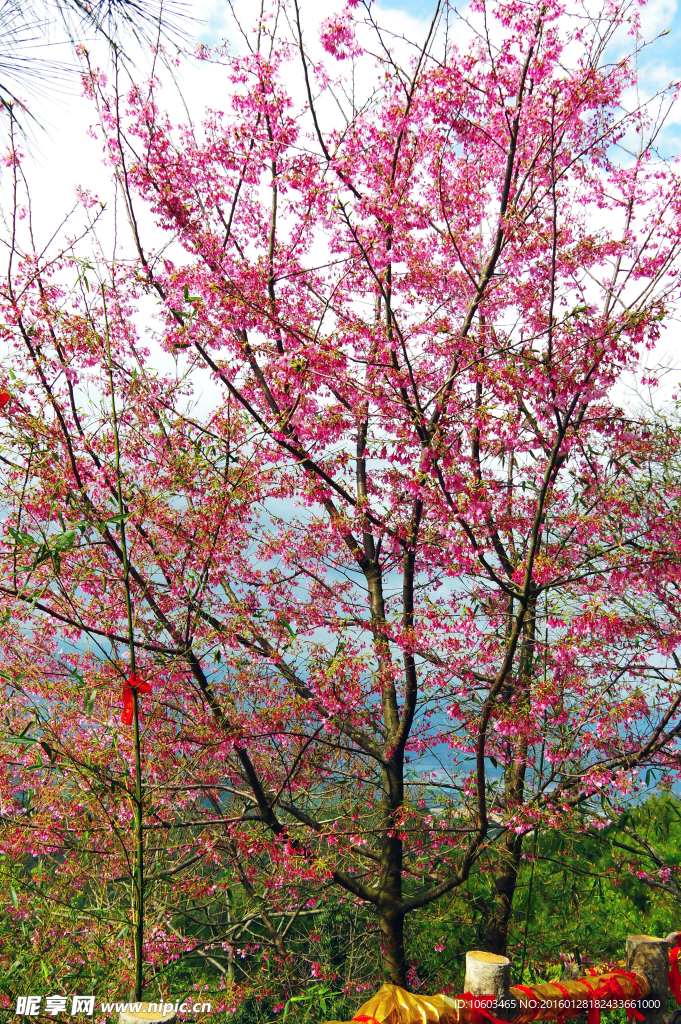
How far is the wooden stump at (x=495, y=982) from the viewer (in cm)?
230

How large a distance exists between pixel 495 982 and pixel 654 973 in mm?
958

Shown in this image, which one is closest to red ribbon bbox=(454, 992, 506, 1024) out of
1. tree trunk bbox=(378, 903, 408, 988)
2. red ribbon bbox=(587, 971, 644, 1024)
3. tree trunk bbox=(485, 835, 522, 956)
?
red ribbon bbox=(587, 971, 644, 1024)

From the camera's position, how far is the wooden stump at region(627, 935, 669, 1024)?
2756mm

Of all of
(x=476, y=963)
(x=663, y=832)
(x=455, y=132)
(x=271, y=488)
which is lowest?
(x=476, y=963)

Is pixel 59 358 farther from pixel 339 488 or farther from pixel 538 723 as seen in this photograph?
pixel 538 723

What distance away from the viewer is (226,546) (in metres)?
4.84

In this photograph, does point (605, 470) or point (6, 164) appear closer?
point (6, 164)

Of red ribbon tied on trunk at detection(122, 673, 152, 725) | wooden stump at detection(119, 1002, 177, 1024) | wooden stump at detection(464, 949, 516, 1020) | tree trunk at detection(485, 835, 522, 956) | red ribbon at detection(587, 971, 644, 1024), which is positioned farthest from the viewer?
tree trunk at detection(485, 835, 522, 956)

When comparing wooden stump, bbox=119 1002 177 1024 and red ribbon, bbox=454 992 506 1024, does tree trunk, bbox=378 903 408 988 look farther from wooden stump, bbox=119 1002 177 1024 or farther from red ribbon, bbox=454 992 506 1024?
wooden stump, bbox=119 1002 177 1024

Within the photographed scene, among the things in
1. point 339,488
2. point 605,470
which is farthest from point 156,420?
point 605,470

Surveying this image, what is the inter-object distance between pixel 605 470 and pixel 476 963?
13.3 ft

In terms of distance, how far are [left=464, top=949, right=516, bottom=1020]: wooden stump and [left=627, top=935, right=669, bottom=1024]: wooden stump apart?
2.55 feet

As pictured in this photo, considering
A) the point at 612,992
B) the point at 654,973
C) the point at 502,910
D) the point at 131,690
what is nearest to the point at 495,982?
the point at 612,992

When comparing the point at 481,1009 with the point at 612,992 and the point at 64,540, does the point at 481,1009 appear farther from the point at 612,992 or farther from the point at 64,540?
the point at 64,540
